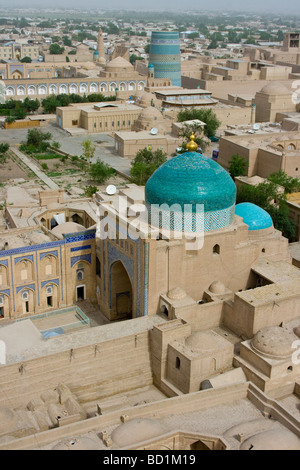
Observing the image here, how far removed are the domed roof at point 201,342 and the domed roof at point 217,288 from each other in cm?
202

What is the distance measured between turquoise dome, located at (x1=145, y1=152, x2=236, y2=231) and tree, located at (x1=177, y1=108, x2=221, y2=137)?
22358 mm

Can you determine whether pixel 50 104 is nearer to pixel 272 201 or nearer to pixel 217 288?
pixel 272 201

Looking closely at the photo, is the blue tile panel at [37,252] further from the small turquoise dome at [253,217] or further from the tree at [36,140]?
the tree at [36,140]

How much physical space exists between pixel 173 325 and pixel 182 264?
174 centimetres

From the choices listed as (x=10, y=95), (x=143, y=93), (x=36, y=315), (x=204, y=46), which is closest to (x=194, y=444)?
(x=36, y=315)

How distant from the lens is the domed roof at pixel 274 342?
13555 millimetres

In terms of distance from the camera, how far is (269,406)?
41.9 feet

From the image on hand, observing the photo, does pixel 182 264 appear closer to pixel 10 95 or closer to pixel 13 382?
pixel 13 382

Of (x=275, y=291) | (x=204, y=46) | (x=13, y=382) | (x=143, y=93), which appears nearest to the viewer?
(x=13, y=382)

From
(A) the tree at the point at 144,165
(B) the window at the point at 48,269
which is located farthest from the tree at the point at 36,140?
(B) the window at the point at 48,269

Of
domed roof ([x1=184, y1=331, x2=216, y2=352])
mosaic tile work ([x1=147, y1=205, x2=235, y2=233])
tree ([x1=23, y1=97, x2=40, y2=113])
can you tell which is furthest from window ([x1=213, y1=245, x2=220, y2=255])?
tree ([x1=23, y1=97, x2=40, y2=113])

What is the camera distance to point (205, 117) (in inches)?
1510

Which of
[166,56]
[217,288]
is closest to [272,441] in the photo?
[217,288]

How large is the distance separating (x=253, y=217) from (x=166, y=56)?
36887 millimetres
